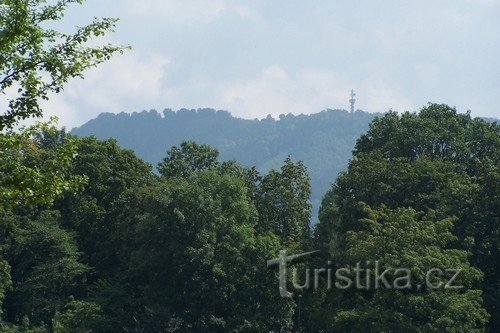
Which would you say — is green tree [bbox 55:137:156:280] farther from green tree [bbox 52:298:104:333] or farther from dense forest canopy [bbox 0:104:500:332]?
green tree [bbox 52:298:104:333]

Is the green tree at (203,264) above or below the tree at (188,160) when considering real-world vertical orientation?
below

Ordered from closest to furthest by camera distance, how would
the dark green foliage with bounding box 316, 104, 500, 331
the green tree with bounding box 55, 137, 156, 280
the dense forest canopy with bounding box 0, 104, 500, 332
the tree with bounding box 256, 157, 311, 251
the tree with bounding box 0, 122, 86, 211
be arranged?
1. the tree with bounding box 0, 122, 86, 211
2. the dense forest canopy with bounding box 0, 104, 500, 332
3. the dark green foliage with bounding box 316, 104, 500, 331
4. the green tree with bounding box 55, 137, 156, 280
5. the tree with bounding box 256, 157, 311, 251

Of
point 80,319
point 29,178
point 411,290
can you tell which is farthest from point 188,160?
point 29,178

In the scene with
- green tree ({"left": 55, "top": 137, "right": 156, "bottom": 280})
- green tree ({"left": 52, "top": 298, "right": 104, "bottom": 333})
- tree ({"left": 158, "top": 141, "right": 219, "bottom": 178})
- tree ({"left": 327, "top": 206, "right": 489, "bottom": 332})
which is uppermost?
tree ({"left": 158, "top": 141, "right": 219, "bottom": 178})

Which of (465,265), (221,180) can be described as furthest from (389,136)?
(465,265)

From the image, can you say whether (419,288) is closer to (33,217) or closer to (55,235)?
(55,235)

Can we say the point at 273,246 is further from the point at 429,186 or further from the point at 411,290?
the point at 411,290

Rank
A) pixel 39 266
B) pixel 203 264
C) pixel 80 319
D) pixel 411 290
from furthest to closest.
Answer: pixel 39 266 → pixel 203 264 → pixel 80 319 → pixel 411 290

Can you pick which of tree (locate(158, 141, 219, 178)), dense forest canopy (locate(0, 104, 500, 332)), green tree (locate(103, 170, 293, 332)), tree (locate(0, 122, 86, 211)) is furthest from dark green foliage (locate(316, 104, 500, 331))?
tree (locate(0, 122, 86, 211))

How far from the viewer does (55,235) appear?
152 ft

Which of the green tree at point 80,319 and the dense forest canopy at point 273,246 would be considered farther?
the green tree at point 80,319

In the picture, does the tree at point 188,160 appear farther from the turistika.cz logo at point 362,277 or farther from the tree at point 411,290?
the tree at point 411,290

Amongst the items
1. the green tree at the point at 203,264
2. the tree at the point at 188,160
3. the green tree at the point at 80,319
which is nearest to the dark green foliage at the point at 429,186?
the green tree at the point at 203,264

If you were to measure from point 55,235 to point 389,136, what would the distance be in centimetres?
1995
